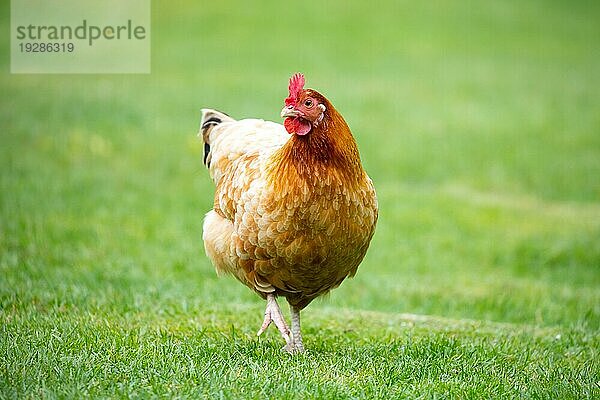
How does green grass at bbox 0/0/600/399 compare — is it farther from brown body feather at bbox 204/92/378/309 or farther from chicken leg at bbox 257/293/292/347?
brown body feather at bbox 204/92/378/309

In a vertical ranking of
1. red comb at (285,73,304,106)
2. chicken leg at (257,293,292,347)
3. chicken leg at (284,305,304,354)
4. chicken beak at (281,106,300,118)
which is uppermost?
red comb at (285,73,304,106)

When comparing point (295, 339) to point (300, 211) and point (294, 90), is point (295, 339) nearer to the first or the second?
point (300, 211)

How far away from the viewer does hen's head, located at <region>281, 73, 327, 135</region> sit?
5562 mm

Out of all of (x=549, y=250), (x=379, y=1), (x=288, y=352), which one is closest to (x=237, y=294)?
(x=288, y=352)

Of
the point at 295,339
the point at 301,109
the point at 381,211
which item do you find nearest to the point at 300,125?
the point at 301,109
